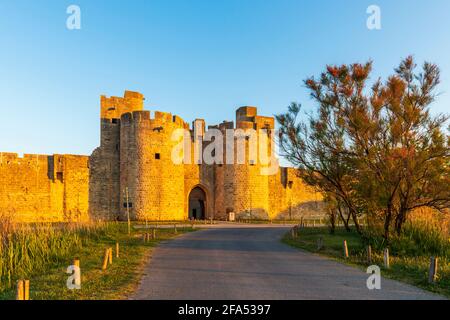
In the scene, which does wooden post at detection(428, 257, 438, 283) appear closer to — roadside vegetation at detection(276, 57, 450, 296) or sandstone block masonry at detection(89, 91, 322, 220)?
roadside vegetation at detection(276, 57, 450, 296)

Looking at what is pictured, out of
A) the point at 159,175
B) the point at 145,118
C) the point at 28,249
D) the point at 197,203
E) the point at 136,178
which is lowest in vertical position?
the point at 197,203

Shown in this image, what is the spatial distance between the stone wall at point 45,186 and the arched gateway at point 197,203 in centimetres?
1132

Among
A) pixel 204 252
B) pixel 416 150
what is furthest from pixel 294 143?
pixel 204 252

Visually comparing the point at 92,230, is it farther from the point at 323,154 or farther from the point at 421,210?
the point at 421,210

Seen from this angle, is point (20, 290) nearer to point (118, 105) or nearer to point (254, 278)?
point (254, 278)

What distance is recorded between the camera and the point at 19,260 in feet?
38.5

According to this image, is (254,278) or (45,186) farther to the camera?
(45,186)

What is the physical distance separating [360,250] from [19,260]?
492 inches

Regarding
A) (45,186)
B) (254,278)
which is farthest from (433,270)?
(45,186)

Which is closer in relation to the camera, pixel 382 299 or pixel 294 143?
pixel 382 299

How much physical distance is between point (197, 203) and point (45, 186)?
15614 mm

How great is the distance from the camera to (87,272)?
10656 mm

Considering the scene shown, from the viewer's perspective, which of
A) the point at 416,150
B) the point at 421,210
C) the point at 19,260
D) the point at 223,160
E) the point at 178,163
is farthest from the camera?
the point at 223,160

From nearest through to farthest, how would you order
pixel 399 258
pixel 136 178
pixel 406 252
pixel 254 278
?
pixel 254 278, pixel 399 258, pixel 406 252, pixel 136 178
